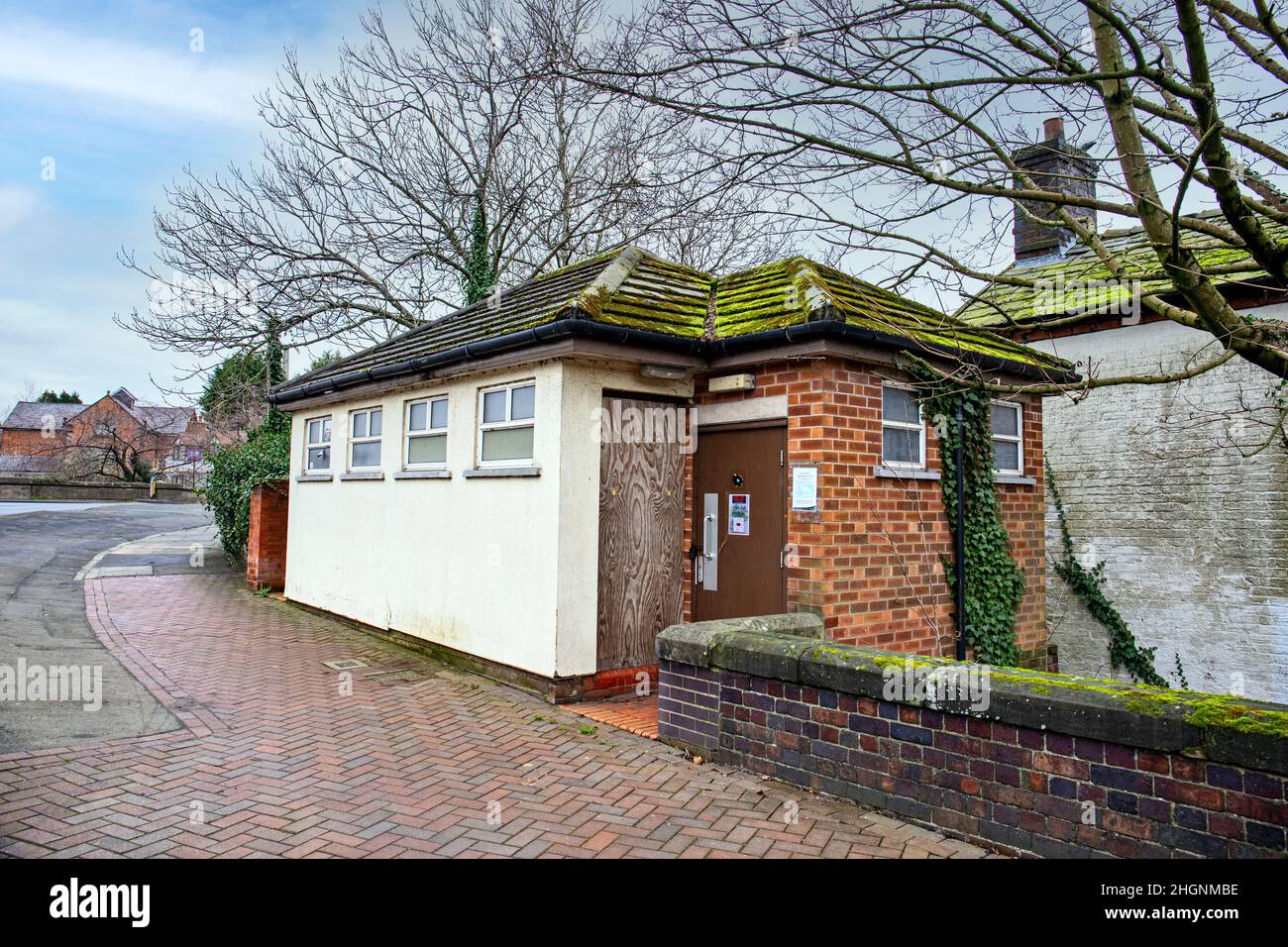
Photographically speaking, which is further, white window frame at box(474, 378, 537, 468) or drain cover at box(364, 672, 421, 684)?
drain cover at box(364, 672, 421, 684)

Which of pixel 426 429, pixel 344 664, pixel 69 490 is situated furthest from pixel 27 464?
pixel 344 664

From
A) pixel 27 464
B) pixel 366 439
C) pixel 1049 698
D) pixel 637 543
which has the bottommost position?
pixel 1049 698

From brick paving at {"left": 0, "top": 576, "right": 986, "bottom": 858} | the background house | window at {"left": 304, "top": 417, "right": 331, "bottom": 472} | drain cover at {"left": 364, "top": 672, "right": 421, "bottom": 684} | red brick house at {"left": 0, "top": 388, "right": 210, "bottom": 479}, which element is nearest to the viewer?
brick paving at {"left": 0, "top": 576, "right": 986, "bottom": 858}

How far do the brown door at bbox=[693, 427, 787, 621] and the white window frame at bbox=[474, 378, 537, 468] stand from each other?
67.1 inches

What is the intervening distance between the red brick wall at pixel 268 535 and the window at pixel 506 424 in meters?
7.34

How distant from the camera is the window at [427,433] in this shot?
9055 millimetres

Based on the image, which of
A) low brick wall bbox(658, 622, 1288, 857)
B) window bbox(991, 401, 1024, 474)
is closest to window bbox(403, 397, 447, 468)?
low brick wall bbox(658, 622, 1288, 857)

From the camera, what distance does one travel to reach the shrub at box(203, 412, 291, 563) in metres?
15.5

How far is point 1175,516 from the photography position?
962cm

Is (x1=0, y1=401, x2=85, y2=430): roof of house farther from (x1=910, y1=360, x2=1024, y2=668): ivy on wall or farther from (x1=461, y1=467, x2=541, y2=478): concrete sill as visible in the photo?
(x1=910, y1=360, x2=1024, y2=668): ivy on wall

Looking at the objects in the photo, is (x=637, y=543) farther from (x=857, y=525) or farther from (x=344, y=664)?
(x=344, y=664)

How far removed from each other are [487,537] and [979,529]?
16.4ft
